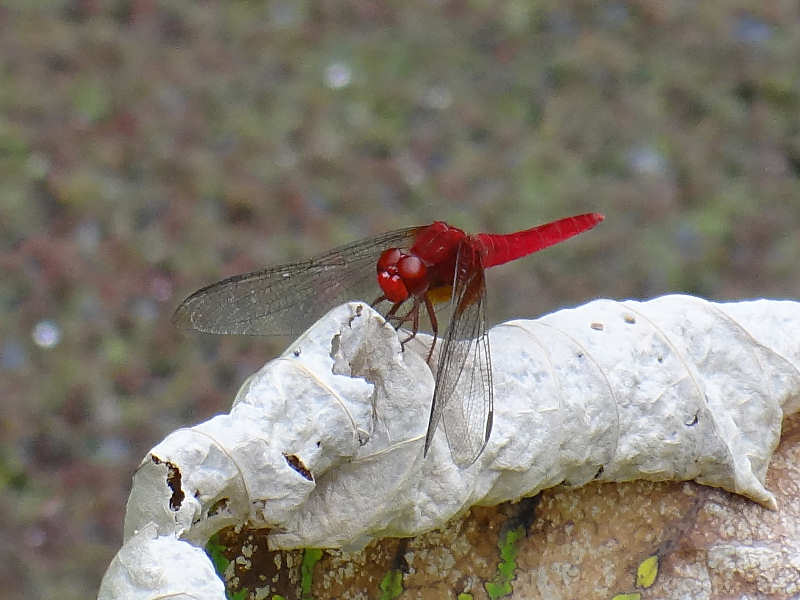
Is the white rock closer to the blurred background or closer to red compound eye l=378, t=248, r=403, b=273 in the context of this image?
red compound eye l=378, t=248, r=403, b=273

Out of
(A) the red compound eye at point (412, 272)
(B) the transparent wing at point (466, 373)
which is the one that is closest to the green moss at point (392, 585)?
(B) the transparent wing at point (466, 373)

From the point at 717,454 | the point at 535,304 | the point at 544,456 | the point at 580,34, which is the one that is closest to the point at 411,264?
the point at 544,456

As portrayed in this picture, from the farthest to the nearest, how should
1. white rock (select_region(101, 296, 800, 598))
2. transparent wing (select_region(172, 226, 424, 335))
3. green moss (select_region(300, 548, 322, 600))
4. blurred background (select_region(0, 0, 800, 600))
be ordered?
blurred background (select_region(0, 0, 800, 600)) → transparent wing (select_region(172, 226, 424, 335)) → green moss (select_region(300, 548, 322, 600)) → white rock (select_region(101, 296, 800, 598))

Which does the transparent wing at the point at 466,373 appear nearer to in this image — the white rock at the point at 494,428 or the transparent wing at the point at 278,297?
the white rock at the point at 494,428

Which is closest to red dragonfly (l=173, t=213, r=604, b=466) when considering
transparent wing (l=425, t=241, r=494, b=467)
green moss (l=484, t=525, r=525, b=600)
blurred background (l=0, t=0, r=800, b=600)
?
transparent wing (l=425, t=241, r=494, b=467)

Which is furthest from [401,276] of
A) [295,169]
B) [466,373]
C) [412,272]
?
[295,169]

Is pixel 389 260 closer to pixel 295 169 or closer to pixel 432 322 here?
pixel 432 322

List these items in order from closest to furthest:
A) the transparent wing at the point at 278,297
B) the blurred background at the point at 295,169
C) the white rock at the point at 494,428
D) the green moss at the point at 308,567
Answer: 1. the white rock at the point at 494,428
2. the green moss at the point at 308,567
3. the transparent wing at the point at 278,297
4. the blurred background at the point at 295,169
